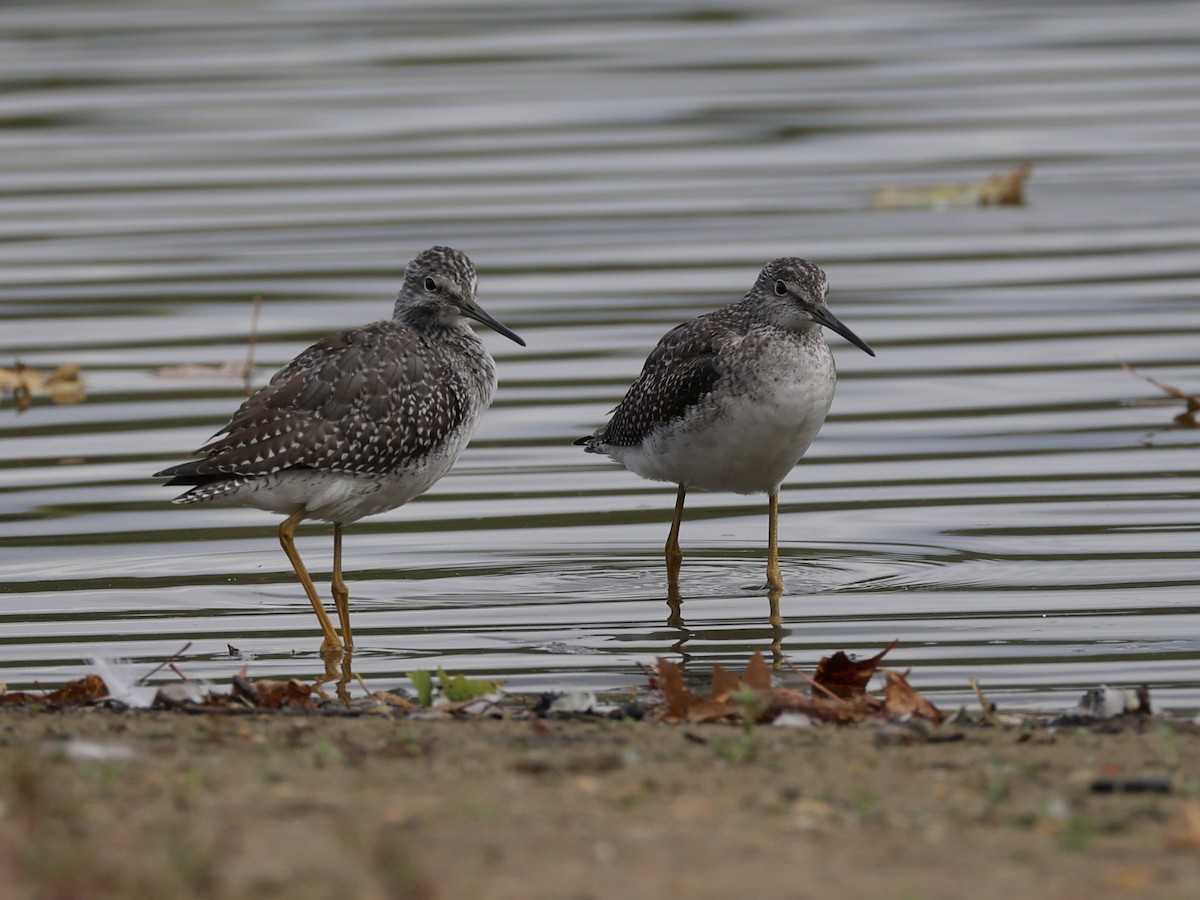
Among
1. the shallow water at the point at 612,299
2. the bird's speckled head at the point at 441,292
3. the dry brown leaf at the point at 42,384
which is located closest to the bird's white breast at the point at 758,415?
the shallow water at the point at 612,299

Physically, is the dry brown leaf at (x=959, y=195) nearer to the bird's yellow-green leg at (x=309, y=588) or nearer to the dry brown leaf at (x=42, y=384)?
the dry brown leaf at (x=42, y=384)

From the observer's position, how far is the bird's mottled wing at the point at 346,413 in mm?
9984

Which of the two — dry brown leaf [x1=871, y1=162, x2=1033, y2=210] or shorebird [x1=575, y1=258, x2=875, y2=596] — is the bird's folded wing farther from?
dry brown leaf [x1=871, y1=162, x2=1033, y2=210]

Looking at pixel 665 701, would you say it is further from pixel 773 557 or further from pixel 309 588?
pixel 773 557

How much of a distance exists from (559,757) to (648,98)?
1870cm

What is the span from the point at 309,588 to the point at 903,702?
335 centimetres

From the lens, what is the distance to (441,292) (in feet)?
37.5

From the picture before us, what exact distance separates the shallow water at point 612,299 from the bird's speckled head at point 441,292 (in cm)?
130

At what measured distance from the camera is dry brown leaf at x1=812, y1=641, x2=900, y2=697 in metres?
8.59

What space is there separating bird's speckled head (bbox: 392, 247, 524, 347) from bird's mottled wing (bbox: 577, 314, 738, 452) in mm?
881

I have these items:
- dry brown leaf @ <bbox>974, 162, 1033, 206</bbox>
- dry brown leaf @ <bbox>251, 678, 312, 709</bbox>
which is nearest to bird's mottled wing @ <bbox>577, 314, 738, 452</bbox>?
dry brown leaf @ <bbox>251, 678, 312, 709</bbox>

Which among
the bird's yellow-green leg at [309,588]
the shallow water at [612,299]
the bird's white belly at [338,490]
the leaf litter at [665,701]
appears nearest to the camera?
the leaf litter at [665,701]

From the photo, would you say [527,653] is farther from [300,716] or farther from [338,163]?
[338,163]

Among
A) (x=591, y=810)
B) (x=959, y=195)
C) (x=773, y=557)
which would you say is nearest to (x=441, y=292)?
Answer: (x=773, y=557)
